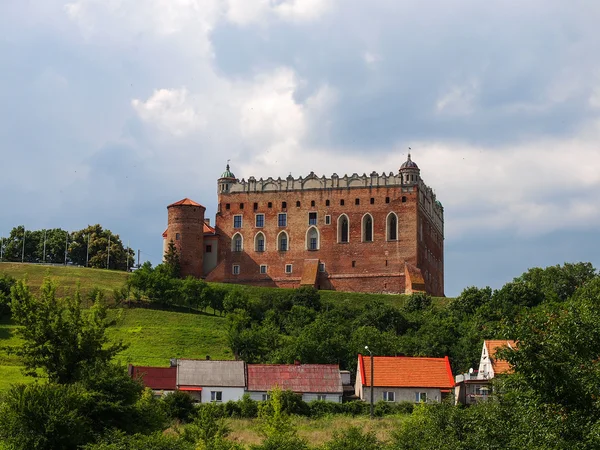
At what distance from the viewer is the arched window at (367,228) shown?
302 ft

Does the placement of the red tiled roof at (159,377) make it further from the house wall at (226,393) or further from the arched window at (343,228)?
the arched window at (343,228)

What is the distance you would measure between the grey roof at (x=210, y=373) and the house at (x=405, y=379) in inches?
237

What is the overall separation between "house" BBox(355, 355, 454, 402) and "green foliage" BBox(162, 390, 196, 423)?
9.53 m

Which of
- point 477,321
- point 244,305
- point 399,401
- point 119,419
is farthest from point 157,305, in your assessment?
point 119,419

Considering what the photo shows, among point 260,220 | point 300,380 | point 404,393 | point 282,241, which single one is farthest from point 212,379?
point 260,220

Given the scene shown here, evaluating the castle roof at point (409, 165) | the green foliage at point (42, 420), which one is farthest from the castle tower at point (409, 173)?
the green foliage at point (42, 420)

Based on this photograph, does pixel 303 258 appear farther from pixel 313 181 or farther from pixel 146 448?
pixel 146 448

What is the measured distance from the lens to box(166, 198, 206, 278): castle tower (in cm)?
9288

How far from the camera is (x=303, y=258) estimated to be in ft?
305

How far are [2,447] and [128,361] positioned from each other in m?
25.7

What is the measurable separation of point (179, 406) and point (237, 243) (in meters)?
46.4

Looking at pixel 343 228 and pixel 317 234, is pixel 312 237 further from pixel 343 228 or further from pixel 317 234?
pixel 343 228

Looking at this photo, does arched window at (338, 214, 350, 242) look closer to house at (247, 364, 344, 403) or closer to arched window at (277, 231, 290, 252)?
arched window at (277, 231, 290, 252)

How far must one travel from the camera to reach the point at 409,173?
305 feet
